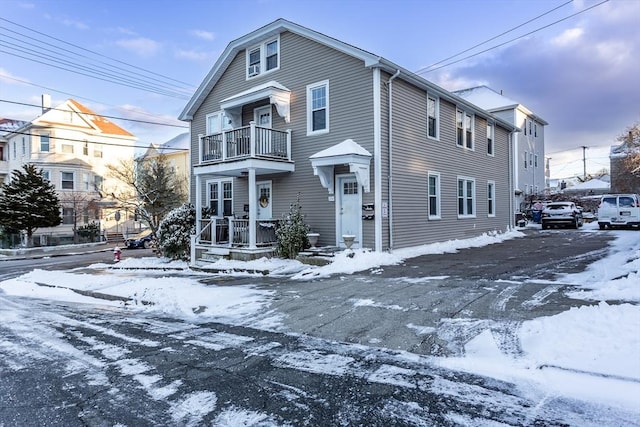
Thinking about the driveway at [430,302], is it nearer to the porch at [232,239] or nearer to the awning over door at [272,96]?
the porch at [232,239]

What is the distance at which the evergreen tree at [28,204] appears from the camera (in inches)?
1038

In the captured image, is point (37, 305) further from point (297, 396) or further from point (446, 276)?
point (446, 276)

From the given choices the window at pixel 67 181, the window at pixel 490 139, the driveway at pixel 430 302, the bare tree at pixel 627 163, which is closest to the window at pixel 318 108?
the driveway at pixel 430 302

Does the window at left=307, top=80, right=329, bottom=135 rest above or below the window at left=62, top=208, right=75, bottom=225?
above

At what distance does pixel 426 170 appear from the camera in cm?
1557

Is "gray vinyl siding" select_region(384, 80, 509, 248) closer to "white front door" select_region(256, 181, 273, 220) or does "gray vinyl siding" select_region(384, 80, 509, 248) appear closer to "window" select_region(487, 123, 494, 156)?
"window" select_region(487, 123, 494, 156)

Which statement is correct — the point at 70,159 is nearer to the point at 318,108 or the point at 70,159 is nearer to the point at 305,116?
the point at 305,116

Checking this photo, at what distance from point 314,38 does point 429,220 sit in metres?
7.88

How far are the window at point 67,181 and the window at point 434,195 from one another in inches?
1218

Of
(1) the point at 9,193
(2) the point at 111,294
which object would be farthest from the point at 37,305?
(1) the point at 9,193

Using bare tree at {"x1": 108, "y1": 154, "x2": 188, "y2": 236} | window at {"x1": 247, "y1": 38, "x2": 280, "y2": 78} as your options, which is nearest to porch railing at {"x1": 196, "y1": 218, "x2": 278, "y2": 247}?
window at {"x1": 247, "y1": 38, "x2": 280, "y2": 78}

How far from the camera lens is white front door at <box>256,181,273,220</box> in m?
16.2

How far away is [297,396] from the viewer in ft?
12.5

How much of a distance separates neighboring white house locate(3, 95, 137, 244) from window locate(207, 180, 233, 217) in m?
17.1
